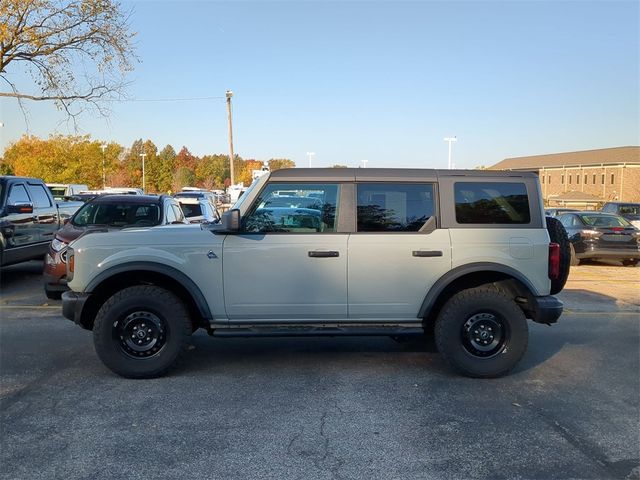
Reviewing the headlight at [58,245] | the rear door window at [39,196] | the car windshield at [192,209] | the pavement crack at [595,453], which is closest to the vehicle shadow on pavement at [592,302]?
the pavement crack at [595,453]

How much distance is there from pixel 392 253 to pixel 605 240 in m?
12.3

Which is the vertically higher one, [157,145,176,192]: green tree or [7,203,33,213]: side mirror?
[157,145,176,192]: green tree

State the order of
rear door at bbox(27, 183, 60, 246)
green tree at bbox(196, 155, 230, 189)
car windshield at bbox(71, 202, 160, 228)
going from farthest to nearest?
green tree at bbox(196, 155, 230, 189), rear door at bbox(27, 183, 60, 246), car windshield at bbox(71, 202, 160, 228)

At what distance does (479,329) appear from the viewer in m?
5.40

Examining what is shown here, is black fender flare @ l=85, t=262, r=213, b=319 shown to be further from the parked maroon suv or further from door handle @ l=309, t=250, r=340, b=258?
the parked maroon suv

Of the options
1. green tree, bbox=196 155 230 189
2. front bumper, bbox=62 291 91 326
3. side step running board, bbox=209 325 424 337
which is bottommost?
side step running board, bbox=209 325 424 337

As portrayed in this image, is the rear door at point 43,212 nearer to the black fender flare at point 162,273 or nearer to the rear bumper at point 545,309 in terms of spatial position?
the black fender flare at point 162,273

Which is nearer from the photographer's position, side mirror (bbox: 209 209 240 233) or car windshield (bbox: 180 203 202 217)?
side mirror (bbox: 209 209 240 233)

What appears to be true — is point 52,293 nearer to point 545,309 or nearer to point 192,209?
point 545,309

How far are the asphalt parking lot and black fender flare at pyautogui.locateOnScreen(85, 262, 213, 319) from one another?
0.73m

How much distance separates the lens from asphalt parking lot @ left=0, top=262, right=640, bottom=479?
365 centimetres

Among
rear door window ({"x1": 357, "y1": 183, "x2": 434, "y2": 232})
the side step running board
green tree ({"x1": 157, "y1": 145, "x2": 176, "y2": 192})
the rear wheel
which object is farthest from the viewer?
green tree ({"x1": 157, "y1": 145, "x2": 176, "y2": 192})

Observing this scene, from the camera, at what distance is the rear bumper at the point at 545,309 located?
5.37 meters

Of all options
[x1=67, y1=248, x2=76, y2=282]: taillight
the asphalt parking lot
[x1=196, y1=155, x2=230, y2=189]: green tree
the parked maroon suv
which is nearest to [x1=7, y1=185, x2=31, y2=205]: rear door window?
the parked maroon suv
